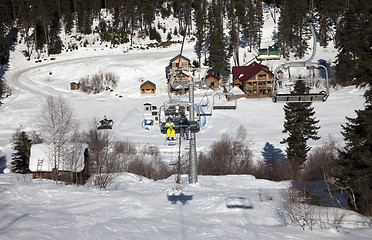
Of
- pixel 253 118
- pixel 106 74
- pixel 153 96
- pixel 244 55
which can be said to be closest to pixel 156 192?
pixel 253 118

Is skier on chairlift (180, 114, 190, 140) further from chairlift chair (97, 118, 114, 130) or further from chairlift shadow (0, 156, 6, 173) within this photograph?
chairlift shadow (0, 156, 6, 173)

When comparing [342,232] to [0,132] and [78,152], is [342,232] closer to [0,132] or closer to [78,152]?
[78,152]

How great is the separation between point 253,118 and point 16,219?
3118 centimetres

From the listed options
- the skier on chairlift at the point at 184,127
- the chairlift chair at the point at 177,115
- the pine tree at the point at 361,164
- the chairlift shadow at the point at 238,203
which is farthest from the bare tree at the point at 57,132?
the pine tree at the point at 361,164

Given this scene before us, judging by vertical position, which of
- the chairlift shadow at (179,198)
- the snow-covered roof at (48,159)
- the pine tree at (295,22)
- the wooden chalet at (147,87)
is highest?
the pine tree at (295,22)

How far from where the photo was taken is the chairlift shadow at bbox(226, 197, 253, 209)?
1259cm

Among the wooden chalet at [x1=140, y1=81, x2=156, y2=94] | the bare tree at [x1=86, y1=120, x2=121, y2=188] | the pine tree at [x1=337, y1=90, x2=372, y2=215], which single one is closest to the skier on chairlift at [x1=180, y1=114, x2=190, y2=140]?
the pine tree at [x1=337, y1=90, x2=372, y2=215]

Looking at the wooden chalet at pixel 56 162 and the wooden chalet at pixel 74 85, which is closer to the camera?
the wooden chalet at pixel 56 162

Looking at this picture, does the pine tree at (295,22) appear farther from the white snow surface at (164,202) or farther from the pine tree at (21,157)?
the pine tree at (21,157)

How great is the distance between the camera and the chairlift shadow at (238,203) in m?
12.6

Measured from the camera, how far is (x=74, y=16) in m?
76.3

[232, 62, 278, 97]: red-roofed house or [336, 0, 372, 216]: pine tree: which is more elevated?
[232, 62, 278, 97]: red-roofed house

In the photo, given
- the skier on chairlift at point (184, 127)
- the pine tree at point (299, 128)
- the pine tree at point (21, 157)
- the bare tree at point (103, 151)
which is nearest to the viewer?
the skier on chairlift at point (184, 127)

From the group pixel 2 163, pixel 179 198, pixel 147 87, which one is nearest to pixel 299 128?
pixel 179 198
